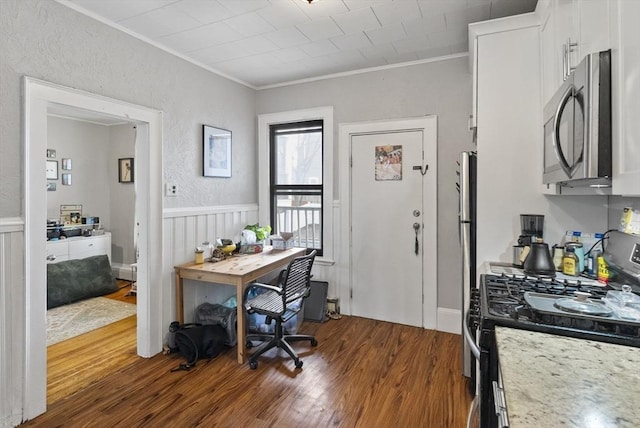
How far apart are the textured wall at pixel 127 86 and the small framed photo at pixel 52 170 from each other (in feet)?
9.31

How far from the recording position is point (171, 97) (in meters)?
2.86

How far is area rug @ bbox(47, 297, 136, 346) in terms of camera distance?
317 cm

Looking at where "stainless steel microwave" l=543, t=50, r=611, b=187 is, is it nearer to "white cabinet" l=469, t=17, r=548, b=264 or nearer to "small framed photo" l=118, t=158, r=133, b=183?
"white cabinet" l=469, t=17, r=548, b=264

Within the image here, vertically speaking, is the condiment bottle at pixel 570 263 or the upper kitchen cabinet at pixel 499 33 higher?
the upper kitchen cabinet at pixel 499 33

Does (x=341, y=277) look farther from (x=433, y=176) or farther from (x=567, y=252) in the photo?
Answer: (x=567, y=252)

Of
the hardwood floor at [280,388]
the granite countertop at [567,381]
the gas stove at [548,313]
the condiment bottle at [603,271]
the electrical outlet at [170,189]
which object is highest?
the electrical outlet at [170,189]

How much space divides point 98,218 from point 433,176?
191 inches

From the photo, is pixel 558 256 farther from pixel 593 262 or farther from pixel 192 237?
pixel 192 237

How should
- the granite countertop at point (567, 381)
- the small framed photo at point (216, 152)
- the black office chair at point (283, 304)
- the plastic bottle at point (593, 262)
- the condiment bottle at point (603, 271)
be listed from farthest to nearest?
the small framed photo at point (216, 152) → the black office chair at point (283, 304) → the plastic bottle at point (593, 262) → the condiment bottle at point (603, 271) → the granite countertop at point (567, 381)

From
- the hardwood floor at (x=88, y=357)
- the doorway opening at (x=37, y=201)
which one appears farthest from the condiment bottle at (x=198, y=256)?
the doorway opening at (x=37, y=201)

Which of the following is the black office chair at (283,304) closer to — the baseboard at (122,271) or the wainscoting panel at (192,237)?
the wainscoting panel at (192,237)

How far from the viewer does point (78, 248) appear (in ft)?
14.4

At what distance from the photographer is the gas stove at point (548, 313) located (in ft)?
3.20

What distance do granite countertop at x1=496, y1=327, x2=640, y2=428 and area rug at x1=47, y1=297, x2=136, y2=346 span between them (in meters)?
3.64
